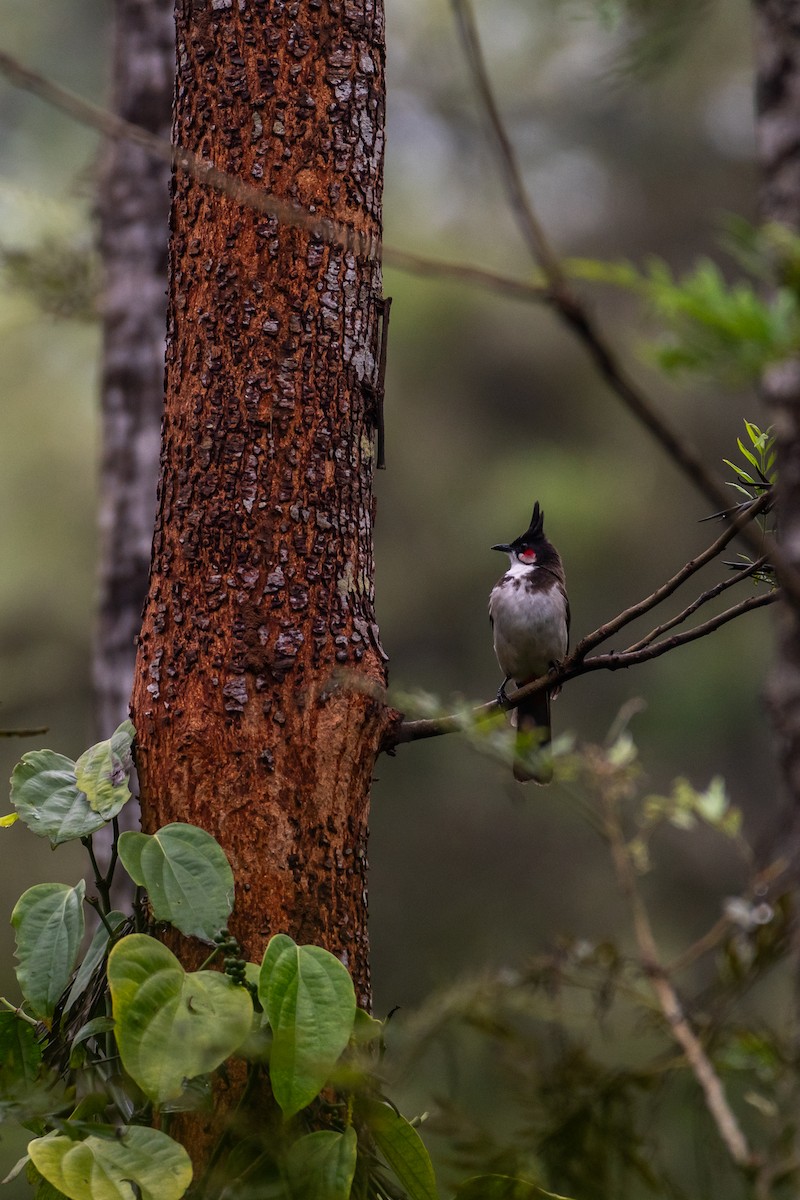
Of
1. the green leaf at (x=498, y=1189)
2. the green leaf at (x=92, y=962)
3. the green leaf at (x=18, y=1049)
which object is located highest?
the green leaf at (x=92, y=962)

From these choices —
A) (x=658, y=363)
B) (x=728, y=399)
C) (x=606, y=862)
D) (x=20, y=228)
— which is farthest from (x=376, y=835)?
(x=658, y=363)

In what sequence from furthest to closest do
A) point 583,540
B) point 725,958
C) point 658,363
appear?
point 583,540, point 725,958, point 658,363

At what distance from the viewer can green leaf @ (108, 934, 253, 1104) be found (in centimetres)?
161

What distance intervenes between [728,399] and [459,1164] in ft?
31.8

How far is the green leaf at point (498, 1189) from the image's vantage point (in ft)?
6.05

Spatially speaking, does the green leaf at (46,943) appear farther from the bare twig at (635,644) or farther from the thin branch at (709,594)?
the thin branch at (709,594)

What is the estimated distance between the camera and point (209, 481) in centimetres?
201

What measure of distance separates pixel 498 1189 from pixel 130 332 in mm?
3488

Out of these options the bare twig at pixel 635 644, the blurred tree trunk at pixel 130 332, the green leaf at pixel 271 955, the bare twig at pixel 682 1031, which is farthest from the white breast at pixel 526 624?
the green leaf at pixel 271 955

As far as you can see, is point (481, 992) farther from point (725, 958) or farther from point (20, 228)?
point (20, 228)

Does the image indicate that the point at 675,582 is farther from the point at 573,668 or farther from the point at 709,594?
the point at 573,668

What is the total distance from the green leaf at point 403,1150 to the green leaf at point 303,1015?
0.20m

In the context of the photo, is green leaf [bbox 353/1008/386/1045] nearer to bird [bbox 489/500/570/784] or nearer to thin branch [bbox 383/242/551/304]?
thin branch [bbox 383/242/551/304]

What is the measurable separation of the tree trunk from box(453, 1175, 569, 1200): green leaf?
13.1 inches
